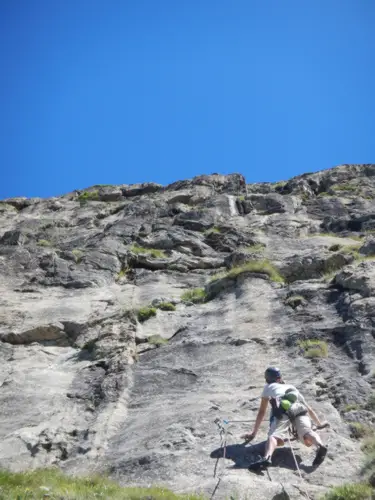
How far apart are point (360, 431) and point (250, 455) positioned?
6.60 ft

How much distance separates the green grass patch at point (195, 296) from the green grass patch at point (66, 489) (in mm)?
10081

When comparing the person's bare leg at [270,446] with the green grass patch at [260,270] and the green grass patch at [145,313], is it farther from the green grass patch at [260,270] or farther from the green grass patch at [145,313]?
the green grass patch at [260,270]

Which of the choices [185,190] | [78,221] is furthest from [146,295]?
[185,190]

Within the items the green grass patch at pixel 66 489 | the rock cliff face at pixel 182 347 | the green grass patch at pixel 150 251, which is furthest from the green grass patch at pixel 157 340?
the green grass patch at pixel 150 251

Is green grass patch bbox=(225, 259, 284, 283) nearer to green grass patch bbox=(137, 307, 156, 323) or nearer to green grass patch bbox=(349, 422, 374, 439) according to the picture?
green grass patch bbox=(137, 307, 156, 323)

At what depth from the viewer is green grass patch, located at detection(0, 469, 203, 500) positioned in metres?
7.81

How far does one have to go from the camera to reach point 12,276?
22672mm

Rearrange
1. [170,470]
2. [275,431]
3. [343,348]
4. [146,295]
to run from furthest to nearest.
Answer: [146,295] → [343,348] → [275,431] → [170,470]

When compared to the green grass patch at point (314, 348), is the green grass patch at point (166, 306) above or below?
above

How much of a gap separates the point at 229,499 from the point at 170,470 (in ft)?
5.76

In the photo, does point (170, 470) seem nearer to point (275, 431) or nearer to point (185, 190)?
point (275, 431)

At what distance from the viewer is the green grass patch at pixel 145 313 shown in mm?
17523

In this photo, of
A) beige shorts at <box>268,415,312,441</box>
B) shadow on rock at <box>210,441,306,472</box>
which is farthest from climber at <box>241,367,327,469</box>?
shadow on rock at <box>210,441,306,472</box>

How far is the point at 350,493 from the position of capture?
736cm
